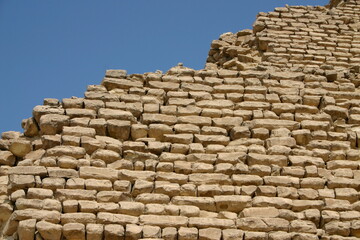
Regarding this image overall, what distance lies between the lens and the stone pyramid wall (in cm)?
576

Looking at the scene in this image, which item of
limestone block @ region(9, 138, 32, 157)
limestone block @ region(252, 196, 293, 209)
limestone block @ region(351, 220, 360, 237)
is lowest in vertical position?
limestone block @ region(351, 220, 360, 237)

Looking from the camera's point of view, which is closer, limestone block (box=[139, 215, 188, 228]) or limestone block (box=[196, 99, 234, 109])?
limestone block (box=[139, 215, 188, 228])

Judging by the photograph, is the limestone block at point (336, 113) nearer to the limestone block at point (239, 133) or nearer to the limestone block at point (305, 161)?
the limestone block at point (305, 161)

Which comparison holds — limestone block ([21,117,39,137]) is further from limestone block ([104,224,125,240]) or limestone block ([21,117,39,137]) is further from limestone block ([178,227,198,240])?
limestone block ([178,227,198,240])

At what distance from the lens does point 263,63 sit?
8031mm

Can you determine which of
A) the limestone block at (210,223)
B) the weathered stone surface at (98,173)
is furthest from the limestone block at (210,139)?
the limestone block at (210,223)

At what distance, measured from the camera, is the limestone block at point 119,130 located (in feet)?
21.8

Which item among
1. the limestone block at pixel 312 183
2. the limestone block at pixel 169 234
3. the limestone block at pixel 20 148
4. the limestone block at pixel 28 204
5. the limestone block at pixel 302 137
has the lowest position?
the limestone block at pixel 169 234

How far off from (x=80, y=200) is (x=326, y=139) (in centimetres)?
249

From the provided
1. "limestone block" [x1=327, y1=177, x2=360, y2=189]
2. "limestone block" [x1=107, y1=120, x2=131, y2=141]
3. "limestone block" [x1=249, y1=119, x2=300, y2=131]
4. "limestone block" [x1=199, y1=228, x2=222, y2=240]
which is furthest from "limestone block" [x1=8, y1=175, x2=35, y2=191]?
"limestone block" [x1=327, y1=177, x2=360, y2=189]

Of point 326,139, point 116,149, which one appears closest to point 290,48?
point 326,139

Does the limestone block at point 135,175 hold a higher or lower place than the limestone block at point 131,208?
higher

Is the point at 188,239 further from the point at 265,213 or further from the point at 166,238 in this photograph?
the point at 265,213

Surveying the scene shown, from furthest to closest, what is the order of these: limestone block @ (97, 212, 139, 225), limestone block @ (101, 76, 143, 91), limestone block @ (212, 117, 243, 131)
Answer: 1. limestone block @ (101, 76, 143, 91)
2. limestone block @ (212, 117, 243, 131)
3. limestone block @ (97, 212, 139, 225)
